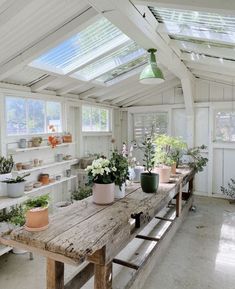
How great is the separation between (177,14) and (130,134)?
437 cm

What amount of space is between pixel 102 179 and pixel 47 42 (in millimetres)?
1560

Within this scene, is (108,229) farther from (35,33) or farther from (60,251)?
(35,33)

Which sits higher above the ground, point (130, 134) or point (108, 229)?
point (130, 134)

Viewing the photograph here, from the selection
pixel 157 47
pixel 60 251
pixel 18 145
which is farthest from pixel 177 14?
pixel 18 145

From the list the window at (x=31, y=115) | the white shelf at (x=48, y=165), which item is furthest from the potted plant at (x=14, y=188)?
the window at (x=31, y=115)

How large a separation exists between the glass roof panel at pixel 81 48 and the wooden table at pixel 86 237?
6.28 ft

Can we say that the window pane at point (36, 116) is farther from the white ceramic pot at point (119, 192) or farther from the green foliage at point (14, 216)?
the white ceramic pot at point (119, 192)

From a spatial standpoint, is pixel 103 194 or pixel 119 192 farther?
pixel 119 192

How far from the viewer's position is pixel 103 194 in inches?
82.8

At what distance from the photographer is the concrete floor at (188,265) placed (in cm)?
258

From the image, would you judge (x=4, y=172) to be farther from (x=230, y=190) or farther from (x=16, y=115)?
(x=230, y=190)

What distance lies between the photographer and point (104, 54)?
129 inches

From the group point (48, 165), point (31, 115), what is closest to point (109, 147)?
point (48, 165)

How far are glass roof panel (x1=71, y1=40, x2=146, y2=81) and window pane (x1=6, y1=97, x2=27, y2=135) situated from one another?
0.91m
